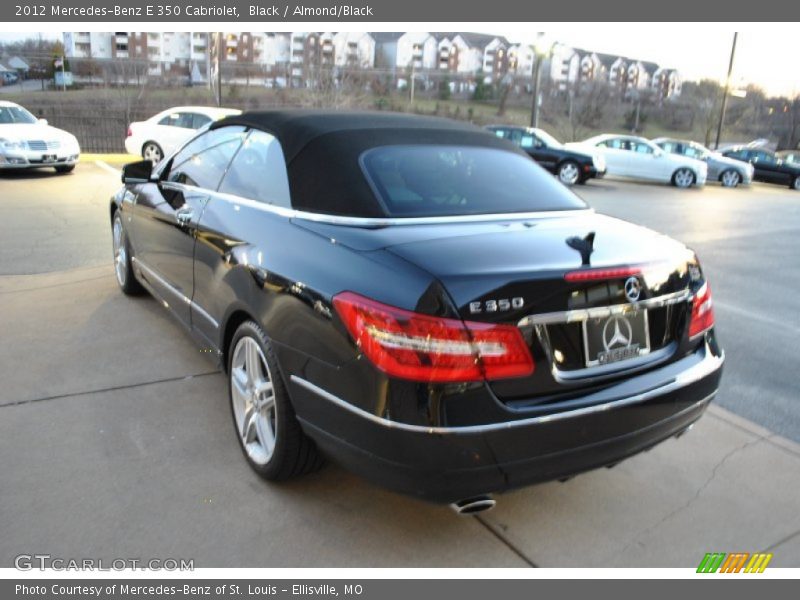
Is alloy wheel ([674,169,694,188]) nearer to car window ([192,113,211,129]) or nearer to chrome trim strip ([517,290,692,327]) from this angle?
car window ([192,113,211,129])

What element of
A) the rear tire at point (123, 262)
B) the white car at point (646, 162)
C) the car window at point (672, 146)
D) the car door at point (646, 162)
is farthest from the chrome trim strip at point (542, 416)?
the car window at point (672, 146)

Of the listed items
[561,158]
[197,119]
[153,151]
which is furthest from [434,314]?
[561,158]

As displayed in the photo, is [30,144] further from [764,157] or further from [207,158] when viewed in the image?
[764,157]

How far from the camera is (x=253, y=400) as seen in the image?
302 cm

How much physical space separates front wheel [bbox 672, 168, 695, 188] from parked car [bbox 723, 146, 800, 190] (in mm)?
6319

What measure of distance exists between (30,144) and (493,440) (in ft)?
45.6

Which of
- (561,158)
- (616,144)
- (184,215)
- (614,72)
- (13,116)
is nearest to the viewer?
(184,215)

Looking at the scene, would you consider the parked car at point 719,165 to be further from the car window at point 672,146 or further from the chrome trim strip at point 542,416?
the chrome trim strip at point 542,416

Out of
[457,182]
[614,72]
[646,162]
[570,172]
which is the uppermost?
[614,72]

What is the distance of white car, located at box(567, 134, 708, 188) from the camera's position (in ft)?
66.1

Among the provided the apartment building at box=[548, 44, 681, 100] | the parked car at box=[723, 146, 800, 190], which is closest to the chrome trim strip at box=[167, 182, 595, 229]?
the parked car at box=[723, 146, 800, 190]

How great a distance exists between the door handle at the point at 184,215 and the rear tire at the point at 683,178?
19280 mm

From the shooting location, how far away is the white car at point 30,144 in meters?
13.0

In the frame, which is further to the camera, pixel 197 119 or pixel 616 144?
pixel 616 144
